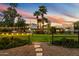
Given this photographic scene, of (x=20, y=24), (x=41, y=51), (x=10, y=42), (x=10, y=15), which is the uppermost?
(x=10, y=15)

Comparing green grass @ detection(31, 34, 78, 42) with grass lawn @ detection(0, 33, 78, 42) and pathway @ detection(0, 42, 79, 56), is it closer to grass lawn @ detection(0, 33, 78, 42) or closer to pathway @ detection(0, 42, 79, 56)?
grass lawn @ detection(0, 33, 78, 42)

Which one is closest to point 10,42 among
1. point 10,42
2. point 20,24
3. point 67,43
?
point 10,42

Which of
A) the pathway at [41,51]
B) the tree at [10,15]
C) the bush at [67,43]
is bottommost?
the pathway at [41,51]

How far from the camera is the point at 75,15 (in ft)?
26.4

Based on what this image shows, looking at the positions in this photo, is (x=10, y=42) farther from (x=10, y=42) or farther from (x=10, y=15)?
(x=10, y=15)

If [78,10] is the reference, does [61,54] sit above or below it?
below

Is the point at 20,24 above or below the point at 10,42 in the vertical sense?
above

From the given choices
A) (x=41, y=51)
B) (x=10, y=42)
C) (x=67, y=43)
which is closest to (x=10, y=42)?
(x=10, y=42)

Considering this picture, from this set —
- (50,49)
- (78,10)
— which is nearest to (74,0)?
(78,10)

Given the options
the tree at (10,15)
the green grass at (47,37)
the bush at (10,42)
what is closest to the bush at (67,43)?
the green grass at (47,37)

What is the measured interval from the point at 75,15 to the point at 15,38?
84 centimetres

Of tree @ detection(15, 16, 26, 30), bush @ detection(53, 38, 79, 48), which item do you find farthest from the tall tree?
bush @ detection(53, 38, 79, 48)

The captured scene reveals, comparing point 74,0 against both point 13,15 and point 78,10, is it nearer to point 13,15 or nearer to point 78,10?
point 78,10

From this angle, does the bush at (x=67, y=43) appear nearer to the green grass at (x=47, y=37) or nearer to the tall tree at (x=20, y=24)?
the green grass at (x=47, y=37)
